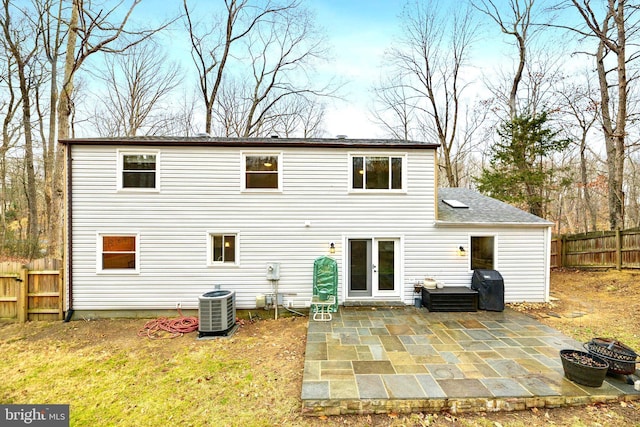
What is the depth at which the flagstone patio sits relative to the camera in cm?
333

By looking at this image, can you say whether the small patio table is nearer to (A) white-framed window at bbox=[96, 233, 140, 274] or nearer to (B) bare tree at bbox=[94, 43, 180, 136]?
(A) white-framed window at bbox=[96, 233, 140, 274]

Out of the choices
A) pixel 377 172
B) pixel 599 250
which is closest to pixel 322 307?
pixel 377 172

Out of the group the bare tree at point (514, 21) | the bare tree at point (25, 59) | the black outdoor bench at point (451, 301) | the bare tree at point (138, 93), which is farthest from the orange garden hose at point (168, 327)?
the bare tree at point (514, 21)

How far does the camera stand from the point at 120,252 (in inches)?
271

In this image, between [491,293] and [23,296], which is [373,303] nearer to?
[491,293]

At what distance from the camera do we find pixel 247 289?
7.01 m

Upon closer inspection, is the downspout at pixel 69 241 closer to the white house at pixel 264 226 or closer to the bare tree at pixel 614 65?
the white house at pixel 264 226

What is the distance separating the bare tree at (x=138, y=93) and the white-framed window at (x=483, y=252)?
1779cm

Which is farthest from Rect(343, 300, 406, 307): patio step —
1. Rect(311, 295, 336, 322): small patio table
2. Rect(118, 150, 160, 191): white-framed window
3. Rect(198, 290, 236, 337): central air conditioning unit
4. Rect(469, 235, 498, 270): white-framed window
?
Rect(118, 150, 160, 191): white-framed window

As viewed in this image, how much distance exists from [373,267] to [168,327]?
538 cm

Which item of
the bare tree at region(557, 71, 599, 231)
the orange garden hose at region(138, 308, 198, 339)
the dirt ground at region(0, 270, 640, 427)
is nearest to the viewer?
the dirt ground at region(0, 270, 640, 427)

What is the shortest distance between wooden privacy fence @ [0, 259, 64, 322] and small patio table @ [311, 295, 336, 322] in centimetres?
645

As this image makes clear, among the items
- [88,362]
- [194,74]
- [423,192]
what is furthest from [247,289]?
[194,74]

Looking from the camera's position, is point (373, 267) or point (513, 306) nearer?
point (513, 306)
